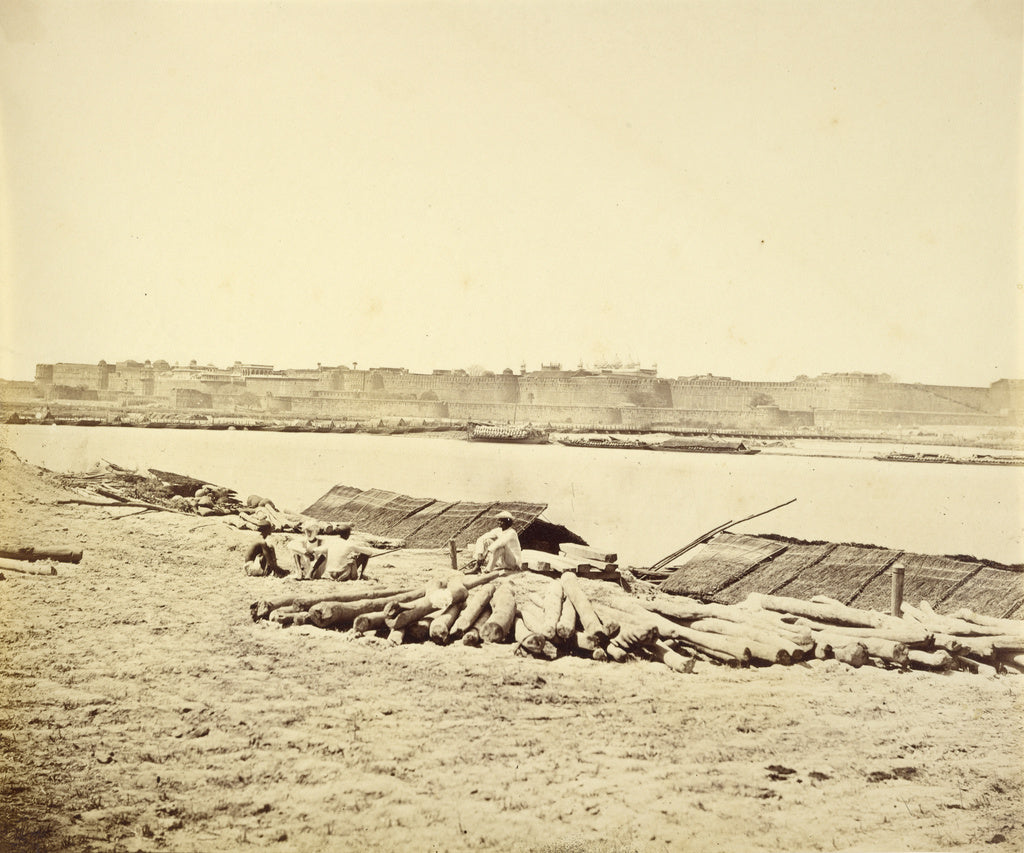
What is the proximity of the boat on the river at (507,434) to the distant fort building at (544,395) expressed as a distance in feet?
0.24

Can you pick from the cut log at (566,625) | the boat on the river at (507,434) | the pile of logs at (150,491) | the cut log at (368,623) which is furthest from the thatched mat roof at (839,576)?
the pile of logs at (150,491)

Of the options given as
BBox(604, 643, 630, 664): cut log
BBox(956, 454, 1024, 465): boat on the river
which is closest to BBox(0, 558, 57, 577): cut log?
BBox(604, 643, 630, 664): cut log

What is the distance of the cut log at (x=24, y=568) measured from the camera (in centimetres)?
508

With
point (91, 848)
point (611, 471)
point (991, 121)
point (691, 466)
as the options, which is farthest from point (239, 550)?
point (991, 121)

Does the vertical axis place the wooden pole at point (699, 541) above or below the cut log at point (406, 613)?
above

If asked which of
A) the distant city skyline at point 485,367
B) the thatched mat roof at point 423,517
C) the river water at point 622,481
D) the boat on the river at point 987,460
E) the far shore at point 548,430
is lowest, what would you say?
the thatched mat roof at point 423,517

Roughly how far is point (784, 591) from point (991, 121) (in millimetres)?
3123

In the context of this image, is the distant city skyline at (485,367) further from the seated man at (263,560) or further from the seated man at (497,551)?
the seated man at (263,560)

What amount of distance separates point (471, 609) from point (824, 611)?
202 cm

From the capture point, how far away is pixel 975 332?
4820mm

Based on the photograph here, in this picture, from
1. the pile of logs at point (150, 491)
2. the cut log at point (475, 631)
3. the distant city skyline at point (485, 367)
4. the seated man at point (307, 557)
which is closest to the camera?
the cut log at point (475, 631)

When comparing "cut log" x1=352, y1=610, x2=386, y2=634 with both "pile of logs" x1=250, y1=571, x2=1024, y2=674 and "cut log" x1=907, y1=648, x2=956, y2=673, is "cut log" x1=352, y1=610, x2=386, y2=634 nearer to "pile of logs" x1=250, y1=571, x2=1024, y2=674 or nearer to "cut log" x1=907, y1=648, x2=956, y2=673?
"pile of logs" x1=250, y1=571, x2=1024, y2=674

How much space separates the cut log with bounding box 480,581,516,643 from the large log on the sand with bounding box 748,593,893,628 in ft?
4.63

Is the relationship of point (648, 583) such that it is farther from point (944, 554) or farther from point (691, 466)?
point (944, 554)
